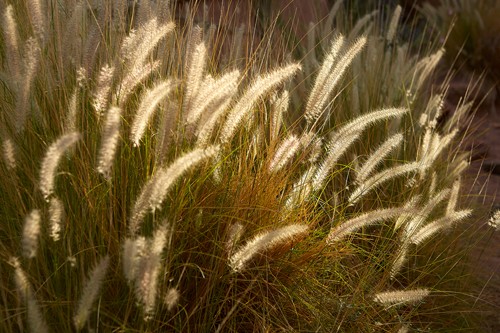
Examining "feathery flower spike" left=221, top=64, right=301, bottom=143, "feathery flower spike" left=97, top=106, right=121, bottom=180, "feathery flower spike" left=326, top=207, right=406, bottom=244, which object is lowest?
"feathery flower spike" left=326, top=207, right=406, bottom=244

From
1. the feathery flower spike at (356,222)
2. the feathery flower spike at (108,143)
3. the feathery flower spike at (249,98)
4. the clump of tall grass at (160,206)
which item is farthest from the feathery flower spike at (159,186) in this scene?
the feathery flower spike at (356,222)

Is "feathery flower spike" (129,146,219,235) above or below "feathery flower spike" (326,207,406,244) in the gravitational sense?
above

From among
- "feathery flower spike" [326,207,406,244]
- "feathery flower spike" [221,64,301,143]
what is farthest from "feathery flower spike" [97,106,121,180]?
"feathery flower spike" [326,207,406,244]

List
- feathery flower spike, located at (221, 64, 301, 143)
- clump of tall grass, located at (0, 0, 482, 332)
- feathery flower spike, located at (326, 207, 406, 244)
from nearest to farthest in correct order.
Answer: clump of tall grass, located at (0, 0, 482, 332)
feathery flower spike, located at (221, 64, 301, 143)
feathery flower spike, located at (326, 207, 406, 244)

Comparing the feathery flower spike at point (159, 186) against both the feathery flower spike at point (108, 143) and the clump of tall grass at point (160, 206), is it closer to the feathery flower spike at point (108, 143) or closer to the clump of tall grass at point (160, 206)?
the clump of tall grass at point (160, 206)

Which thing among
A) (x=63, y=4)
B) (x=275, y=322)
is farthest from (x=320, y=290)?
(x=63, y=4)

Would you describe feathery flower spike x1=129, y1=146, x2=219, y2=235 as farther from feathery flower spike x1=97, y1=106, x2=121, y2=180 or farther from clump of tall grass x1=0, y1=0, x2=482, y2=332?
feathery flower spike x1=97, y1=106, x2=121, y2=180

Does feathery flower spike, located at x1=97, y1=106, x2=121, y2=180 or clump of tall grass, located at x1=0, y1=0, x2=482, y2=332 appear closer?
feathery flower spike, located at x1=97, y1=106, x2=121, y2=180

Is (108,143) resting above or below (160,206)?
above

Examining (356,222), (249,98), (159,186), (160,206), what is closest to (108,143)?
(159,186)

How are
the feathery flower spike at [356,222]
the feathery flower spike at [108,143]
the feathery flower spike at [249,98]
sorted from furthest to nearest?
the feathery flower spike at [356,222]
the feathery flower spike at [249,98]
the feathery flower spike at [108,143]

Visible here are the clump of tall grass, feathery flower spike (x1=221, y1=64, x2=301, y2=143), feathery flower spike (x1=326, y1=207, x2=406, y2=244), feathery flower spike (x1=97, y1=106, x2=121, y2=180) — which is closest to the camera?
feathery flower spike (x1=97, y1=106, x2=121, y2=180)

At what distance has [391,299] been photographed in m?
2.38

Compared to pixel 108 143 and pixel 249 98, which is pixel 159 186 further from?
pixel 249 98
